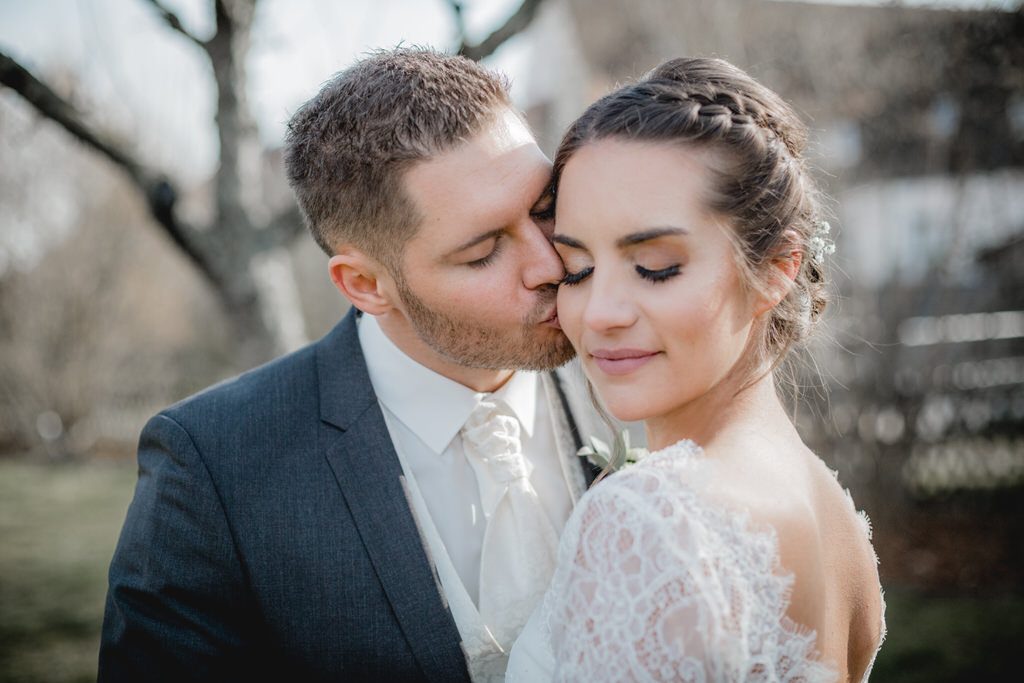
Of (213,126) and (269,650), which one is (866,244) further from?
(269,650)

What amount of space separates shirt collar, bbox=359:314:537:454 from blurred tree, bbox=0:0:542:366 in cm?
185

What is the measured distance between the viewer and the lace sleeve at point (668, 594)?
55.4 inches

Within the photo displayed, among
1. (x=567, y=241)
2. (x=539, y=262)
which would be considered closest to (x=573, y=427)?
(x=539, y=262)

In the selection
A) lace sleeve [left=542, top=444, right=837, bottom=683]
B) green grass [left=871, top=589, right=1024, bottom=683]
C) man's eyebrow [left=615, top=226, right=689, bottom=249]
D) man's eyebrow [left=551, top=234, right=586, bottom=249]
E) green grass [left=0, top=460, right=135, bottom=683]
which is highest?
man's eyebrow [left=615, top=226, right=689, bottom=249]

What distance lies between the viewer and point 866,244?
6.92 m

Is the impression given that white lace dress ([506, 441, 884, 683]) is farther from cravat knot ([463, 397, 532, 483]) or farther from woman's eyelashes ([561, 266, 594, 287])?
cravat knot ([463, 397, 532, 483])

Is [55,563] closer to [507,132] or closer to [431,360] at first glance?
[431,360]

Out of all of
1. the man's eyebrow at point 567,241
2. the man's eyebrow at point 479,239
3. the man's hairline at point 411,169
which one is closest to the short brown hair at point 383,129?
the man's hairline at point 411,169

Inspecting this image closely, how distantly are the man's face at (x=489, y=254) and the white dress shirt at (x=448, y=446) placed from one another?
0.15m

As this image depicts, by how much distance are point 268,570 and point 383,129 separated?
4.57 ft

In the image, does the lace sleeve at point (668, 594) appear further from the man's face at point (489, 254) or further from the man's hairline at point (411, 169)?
the man's hairline at point (411, 169)

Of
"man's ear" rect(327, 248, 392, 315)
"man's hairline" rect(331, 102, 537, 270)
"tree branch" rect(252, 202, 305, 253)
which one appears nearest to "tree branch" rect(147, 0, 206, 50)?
"tree branch" rect(252, 202, 305, 253)

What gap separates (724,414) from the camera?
186cm

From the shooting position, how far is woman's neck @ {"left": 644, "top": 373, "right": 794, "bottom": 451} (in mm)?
1827
